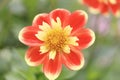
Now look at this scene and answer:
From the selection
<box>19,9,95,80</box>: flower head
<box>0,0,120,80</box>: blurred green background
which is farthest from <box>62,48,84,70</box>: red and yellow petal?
<box>0,0,120,80</box>: blurred green background

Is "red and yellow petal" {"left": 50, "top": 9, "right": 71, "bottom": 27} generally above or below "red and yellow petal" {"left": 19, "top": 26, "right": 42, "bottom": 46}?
above

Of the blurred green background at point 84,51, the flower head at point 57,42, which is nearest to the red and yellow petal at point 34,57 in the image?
the flower head at point 57,42

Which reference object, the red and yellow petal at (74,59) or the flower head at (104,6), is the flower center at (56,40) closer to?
the red and yellow petal at (74,59)

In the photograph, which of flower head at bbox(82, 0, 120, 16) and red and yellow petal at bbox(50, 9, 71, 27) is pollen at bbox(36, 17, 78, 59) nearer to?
red and yellow petal at bbox(50, 9, 71, 27)

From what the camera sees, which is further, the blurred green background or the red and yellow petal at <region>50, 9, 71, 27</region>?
the blurred green background

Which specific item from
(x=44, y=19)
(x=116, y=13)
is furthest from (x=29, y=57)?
(x=116, y=13)

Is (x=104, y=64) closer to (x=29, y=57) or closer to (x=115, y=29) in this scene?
(x=115, y=29)

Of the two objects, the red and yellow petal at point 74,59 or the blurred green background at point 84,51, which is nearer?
the red and yellow petal at point 74,59
